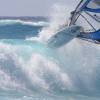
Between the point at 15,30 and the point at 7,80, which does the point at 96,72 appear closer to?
the point at 7,80

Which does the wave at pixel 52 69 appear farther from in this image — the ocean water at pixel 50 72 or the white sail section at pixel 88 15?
the white sail section at pixel 88 15

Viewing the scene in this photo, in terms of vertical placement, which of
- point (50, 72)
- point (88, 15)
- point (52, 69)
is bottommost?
point (50, 72)

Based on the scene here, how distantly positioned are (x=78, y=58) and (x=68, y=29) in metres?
1.88

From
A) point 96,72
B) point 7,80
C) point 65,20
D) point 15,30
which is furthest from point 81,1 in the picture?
point 15,30

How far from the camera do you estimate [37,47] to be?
28.3 metres

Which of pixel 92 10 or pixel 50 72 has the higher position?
pixel 92 10

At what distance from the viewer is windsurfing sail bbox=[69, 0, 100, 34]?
83.5 feet

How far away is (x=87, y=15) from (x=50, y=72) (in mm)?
3531

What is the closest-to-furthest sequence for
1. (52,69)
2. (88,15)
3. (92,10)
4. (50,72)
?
(50,72) < (52,69) < (92,10) < (88,15)

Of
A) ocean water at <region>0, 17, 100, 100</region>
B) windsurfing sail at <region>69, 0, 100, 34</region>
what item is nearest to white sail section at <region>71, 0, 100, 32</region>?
windsurfing sail at <region>69, 0, 100, 34</region>

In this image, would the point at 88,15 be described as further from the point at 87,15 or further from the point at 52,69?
the point at 52,69

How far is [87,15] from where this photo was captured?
85.2 feet

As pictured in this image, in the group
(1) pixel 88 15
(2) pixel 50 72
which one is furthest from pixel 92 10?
(2) pixel 50 72

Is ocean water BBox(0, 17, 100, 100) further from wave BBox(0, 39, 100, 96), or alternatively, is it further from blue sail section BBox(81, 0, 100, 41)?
blue sail section BBox(81, 0, 100, 41)
